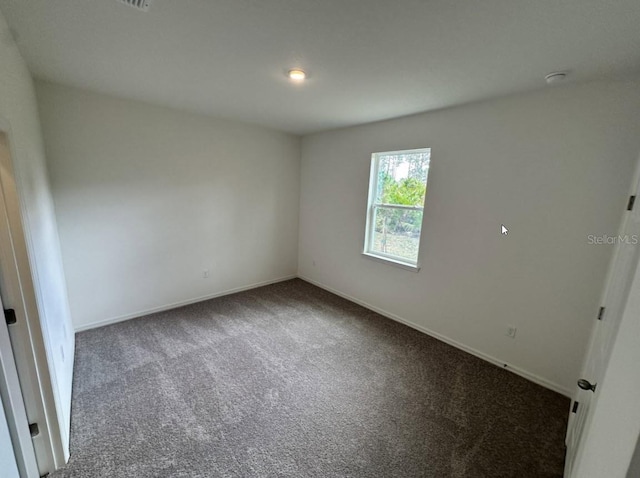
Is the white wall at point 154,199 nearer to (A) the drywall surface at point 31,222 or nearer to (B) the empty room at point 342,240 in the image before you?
(B) the empty room at point 342,240

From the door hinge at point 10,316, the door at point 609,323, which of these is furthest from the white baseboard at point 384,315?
the door hinge at point 10,316

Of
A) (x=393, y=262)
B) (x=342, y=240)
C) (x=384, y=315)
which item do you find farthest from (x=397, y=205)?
(x=384, y=315)

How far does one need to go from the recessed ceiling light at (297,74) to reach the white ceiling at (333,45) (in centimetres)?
7

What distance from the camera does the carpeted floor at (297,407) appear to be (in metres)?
1.56

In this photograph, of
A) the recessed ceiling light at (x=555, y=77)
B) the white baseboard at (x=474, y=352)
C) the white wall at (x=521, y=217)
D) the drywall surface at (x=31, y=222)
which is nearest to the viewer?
the drywall surface at (x=31, y=222)

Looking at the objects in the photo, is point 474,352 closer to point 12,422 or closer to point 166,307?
point 12,422

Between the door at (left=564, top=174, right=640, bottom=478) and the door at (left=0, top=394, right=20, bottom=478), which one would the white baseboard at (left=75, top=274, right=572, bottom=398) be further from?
the door at (left=0, top=394, right=20, bottom=478)

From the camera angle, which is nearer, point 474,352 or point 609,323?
point 609,323

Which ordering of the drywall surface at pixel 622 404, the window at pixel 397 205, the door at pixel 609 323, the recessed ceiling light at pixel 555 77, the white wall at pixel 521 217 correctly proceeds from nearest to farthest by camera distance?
the drywall surface at pixel 622 404, the door at pixel 609 323, the recessed ceiling light at pixel 555 77, the white wall at pixel 521 217, the window at pixel 397 205

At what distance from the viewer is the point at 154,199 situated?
313cm

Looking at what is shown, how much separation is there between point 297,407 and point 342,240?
2370 millimetres

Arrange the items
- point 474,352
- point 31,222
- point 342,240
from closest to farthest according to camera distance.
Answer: point 31,222
point 474,352
point 342,240

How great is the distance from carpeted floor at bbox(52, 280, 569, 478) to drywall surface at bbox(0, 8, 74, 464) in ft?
1.00

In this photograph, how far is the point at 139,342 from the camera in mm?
2684
